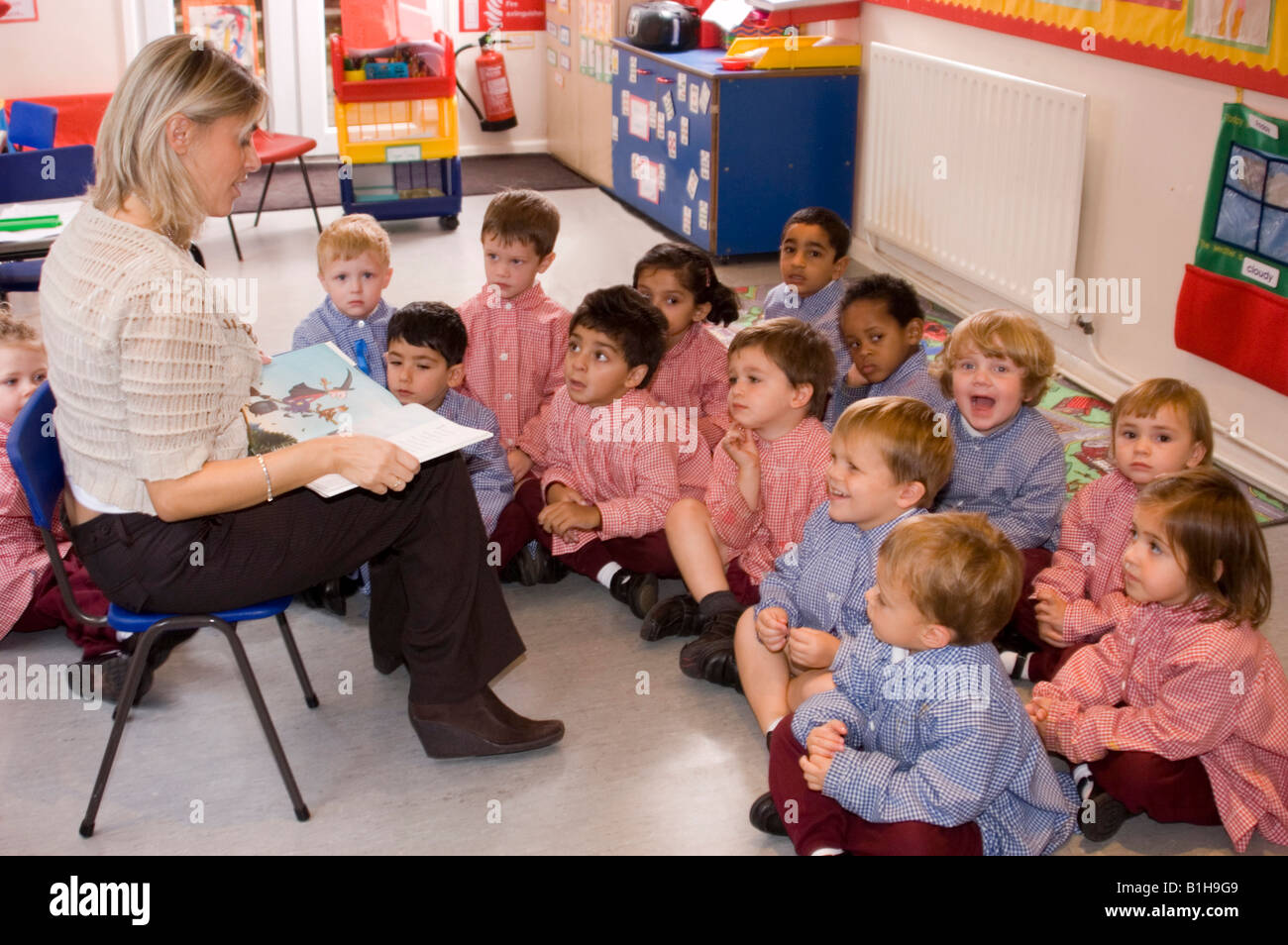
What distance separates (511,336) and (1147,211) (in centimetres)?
193

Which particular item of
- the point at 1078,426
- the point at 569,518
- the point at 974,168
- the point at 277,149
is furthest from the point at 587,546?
the point at 277,149

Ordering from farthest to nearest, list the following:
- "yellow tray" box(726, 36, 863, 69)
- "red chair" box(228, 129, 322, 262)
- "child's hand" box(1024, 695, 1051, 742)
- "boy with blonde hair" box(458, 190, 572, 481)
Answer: "red chair" box(228, 129, 322, 262) → "yellow tray" box(726, 36, 863, 69) → "boy with blonde hair" box(458, 190, 572, 481) → "child's hand" box(1024, 695, 1051, 742)

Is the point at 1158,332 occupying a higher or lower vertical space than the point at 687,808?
higher

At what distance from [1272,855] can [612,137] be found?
492 centimetres

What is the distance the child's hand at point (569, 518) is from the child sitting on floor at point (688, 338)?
0.48 metres

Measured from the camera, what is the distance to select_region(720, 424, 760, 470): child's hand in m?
2.66

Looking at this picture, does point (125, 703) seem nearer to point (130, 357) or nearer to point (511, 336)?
point (130, 357)

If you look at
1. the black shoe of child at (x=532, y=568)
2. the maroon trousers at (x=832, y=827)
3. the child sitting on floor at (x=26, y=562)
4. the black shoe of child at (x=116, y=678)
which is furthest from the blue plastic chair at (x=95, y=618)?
the black shoe of child at (x=532, y=568)

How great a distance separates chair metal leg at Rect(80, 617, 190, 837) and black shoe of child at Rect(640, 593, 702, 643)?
38.2 inches

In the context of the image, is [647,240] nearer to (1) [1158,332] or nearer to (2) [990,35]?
(2) [990,35]

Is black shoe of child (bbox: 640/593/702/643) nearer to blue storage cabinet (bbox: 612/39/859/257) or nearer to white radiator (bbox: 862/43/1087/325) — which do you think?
white radiator (bbox: 862/43/1087/325)

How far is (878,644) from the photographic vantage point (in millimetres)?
1964

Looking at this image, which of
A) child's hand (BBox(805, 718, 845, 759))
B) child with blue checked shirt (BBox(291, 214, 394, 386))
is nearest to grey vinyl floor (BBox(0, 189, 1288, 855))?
child's hand (BBox(805, 718, 845, 759))

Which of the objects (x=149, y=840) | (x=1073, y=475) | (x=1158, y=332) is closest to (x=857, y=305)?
(x=1073, y=475)
